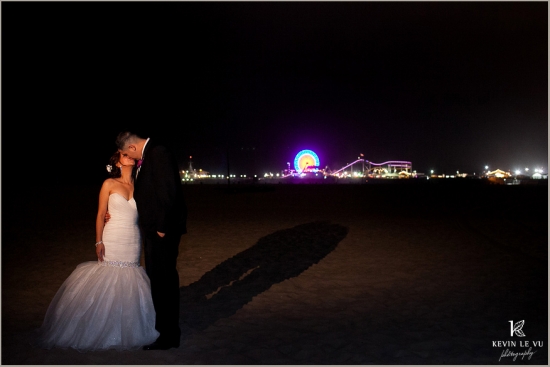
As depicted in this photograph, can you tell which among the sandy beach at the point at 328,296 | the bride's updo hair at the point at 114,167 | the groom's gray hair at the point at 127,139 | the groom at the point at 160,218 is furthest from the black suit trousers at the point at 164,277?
the groom's gray hair at the point at 127,139

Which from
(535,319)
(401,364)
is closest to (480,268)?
(535,319)

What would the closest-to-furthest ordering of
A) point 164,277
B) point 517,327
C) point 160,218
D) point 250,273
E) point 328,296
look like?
point 160,218 → point 164,277 → point 517,327 → point 328,296 → point 250,273

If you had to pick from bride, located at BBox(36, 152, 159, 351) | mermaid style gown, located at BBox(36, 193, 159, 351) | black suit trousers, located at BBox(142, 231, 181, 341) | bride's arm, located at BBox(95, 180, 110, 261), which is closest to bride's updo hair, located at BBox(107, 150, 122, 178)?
bride, located at BBox(36, 152, 159, 351)

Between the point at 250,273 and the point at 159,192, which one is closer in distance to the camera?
the point at 159,192

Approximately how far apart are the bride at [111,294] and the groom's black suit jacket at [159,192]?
0.36 m

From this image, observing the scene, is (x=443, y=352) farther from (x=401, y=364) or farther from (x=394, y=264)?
(x=394, y=264)

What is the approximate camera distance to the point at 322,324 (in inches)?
210

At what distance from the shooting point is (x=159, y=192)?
4.27 m

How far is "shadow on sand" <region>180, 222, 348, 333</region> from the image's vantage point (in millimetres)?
5984

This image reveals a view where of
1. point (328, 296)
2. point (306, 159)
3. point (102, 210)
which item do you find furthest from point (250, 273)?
point (306, 159)

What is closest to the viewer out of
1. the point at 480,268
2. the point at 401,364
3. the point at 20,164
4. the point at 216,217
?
the point at 401,364

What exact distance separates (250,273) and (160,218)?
163 inches

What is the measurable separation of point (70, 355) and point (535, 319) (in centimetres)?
489

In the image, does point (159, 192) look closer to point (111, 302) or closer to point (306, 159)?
point (111, 302)
